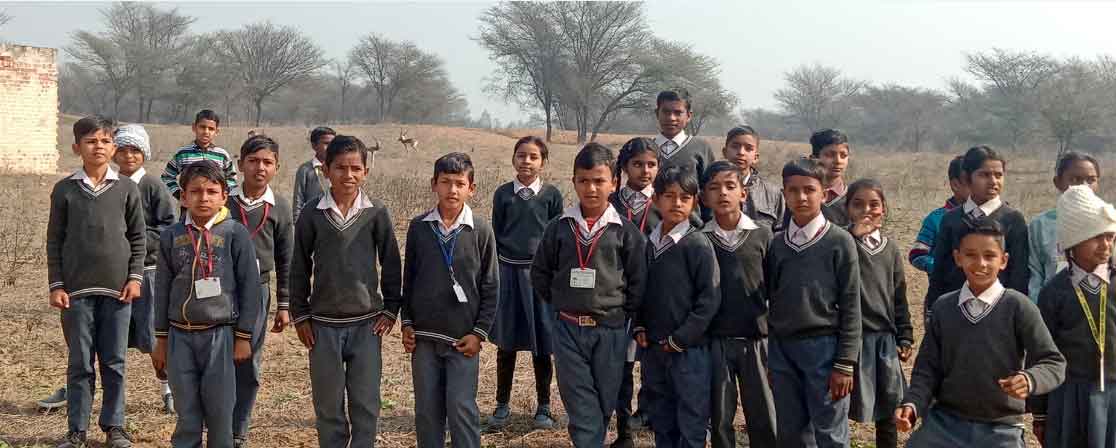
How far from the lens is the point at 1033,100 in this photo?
3469 cm

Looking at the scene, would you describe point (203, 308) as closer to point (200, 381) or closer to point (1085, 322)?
point (200, 381)

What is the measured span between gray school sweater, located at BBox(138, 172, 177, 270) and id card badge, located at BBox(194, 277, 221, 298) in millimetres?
1063

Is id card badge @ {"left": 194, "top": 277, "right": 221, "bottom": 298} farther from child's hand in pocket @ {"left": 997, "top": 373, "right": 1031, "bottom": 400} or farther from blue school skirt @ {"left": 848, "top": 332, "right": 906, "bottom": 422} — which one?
child's hand in pocket @ {"left": 997, "top": 373, "right": 1031, "bottom": 400}

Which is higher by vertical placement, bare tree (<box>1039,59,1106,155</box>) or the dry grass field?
bare tree (<box>1039,59,1106,155</box>)

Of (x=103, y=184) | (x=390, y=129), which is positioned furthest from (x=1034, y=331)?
(x=390, y=129)

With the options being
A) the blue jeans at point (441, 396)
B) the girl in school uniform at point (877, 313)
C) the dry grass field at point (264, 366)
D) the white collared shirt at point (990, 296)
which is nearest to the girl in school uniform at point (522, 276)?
the dry grass field at point (264, 366)

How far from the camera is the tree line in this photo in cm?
3422

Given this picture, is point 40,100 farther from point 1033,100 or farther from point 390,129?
point 1033,100

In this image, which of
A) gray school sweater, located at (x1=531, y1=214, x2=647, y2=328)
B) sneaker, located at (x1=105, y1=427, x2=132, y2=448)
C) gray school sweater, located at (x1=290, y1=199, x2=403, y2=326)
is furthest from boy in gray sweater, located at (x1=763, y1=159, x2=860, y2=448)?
sneaker, located at (x1=105, y1=427, x2=132, y2=448)

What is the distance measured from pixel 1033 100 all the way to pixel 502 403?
36.4m

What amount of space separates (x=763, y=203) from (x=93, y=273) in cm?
337

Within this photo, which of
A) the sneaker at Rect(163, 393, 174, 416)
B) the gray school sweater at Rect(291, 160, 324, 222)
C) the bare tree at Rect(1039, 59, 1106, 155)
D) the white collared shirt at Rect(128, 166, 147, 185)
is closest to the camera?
the white collared shirt at Rect(128, 166, 147, 185)

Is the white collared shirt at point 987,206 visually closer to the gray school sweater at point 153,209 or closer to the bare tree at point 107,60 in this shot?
the gray school sweater at point 153,209

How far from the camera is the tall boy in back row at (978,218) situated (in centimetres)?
388
